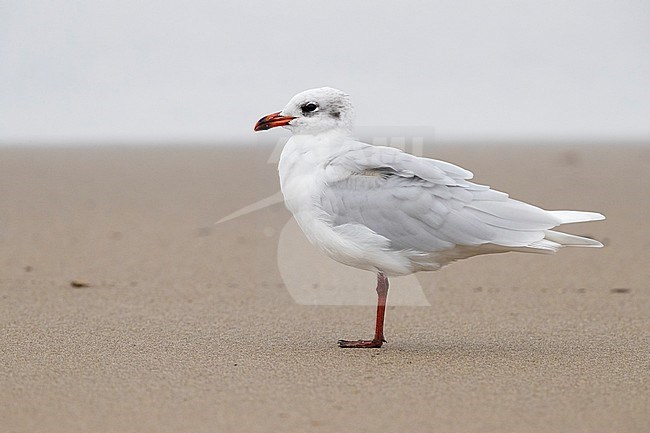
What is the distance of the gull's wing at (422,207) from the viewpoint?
15.4 ft

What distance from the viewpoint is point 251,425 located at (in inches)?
136

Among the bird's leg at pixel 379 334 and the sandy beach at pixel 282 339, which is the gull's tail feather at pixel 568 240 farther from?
the bird's leg at pixel 379 334

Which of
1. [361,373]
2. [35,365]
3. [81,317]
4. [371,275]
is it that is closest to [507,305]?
[371,275]

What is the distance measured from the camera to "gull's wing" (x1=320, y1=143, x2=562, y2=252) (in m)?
4.71

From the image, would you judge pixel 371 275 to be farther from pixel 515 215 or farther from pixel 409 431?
pixel 409 431

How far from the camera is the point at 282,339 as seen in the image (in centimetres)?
509

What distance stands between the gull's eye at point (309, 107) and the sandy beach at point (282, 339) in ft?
3.87

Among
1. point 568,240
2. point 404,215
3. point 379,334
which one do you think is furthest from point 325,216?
point 568,240

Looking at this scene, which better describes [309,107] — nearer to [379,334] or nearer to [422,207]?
[422,207]

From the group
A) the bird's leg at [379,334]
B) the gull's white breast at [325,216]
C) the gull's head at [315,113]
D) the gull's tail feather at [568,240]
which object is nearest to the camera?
the gull's tail feather at [568,240]

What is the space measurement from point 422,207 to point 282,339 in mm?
1012

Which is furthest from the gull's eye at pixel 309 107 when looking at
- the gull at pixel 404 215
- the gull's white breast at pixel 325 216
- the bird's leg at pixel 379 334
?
the bird's leg at pixel 379 334

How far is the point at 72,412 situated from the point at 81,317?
2.06m

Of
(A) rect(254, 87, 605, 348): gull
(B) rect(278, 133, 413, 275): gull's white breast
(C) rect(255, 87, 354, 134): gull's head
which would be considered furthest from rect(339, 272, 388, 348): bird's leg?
(C) rect(255, 87, 354, 134): gull's head
